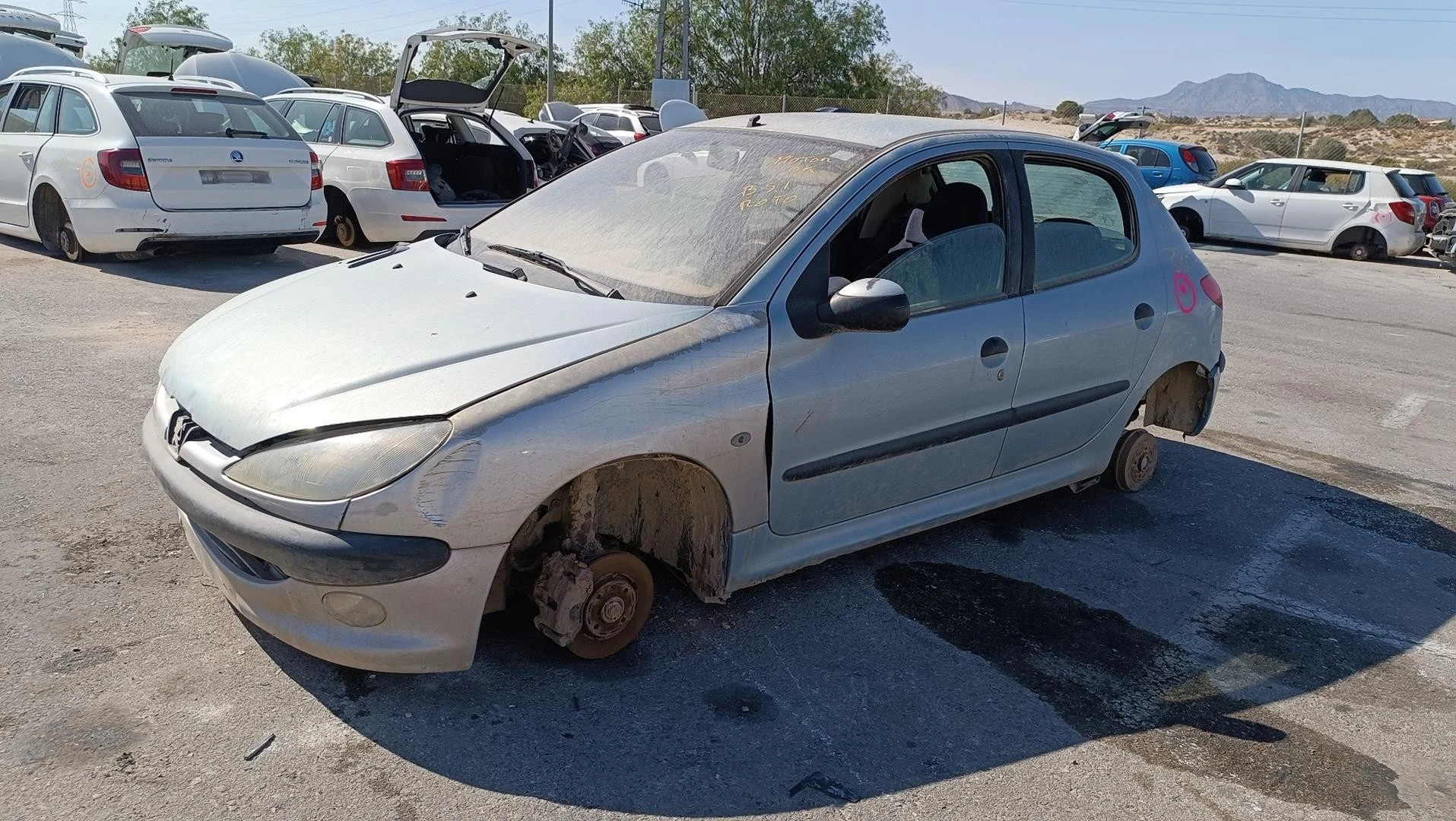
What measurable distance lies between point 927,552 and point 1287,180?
51.5 feet

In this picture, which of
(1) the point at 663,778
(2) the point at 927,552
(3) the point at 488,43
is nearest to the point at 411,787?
(1) the point at 663,778

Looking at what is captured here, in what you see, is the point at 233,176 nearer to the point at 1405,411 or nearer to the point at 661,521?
the point at 661,521

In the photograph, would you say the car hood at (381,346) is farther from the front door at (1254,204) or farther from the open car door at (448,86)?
the front door at (1254,204)

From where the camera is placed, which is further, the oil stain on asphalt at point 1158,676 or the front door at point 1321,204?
the front door at point 1321,204

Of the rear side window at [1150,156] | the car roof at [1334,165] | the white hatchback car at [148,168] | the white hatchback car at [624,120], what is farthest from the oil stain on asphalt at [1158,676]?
the white hatchback car at [624,120]

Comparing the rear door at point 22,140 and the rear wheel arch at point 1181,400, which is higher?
the rear door at point 22,140

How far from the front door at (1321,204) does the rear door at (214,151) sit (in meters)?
14.6

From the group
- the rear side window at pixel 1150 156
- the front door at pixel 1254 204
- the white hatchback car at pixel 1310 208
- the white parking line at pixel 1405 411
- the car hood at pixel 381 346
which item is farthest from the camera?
the rear side window at pixel 1150 156

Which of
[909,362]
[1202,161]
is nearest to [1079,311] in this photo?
[909,362]

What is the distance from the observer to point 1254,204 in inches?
682

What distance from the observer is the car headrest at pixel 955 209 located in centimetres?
415

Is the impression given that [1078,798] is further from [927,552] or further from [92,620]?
[92,620]

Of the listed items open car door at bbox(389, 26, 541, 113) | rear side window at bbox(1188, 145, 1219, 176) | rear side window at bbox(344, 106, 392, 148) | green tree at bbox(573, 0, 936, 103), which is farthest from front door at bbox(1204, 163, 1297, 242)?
green tree at bbox(573, 0, 936, 103)

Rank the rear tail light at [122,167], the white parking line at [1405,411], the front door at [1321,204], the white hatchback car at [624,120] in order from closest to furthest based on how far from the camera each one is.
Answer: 1. the white parking line at [1405,411]
2. the rear tail light at [122,167]
3. the front door at [1321,204]
4. the white hatchback car at [624,120]
